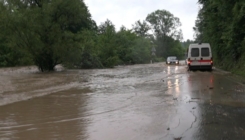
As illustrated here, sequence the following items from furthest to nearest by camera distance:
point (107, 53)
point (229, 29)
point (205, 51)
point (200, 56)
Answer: point (107, 53)
point (200, 56)
point (205, 51)
point (229, 29)

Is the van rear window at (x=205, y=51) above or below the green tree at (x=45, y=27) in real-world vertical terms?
below

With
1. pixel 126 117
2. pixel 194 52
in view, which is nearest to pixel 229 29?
pixel 194 52

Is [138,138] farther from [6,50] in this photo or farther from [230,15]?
[6,50]

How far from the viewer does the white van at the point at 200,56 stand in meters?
25.7

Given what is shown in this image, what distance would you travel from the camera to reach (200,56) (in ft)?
84.8

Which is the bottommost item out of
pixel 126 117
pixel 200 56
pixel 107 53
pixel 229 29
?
pixel 126 117

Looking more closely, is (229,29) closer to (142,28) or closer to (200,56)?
(200,56)

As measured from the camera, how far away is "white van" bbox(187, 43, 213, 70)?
84.4 ft

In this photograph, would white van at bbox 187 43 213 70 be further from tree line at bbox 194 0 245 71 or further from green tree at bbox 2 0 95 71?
green tree at bbox 2 0 95 71

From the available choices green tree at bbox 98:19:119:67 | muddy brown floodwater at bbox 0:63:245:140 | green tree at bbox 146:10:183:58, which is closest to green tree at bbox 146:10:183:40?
green tree at bbox 146:10:183:58

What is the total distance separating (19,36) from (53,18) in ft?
12.0

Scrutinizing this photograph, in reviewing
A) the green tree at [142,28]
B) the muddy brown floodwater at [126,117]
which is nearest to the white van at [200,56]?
the muddy brown floodwater at [126,117]

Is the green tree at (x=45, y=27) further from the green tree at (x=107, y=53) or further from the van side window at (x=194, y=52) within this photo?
the van side window at (x=194, y=52)

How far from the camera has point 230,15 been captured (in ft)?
78.4
